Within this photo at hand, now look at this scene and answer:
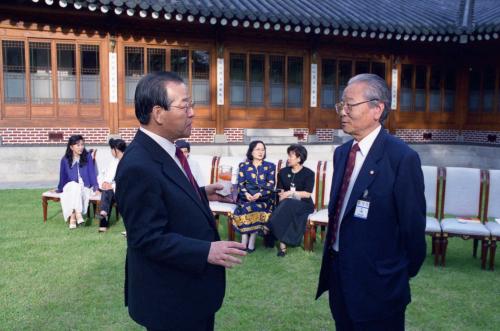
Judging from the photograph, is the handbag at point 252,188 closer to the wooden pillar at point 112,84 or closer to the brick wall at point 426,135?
the wooden pillar at point 112,84

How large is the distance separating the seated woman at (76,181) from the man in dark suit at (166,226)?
4.94 meters

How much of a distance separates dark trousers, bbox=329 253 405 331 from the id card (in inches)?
13.0

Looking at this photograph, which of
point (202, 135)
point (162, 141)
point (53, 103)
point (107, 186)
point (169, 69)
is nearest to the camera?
point (162, 141)

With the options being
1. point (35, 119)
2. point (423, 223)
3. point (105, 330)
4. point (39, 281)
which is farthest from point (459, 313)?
point (35, 119)

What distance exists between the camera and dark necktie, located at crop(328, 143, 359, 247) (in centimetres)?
252

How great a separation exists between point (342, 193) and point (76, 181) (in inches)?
211

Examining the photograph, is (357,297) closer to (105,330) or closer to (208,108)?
(105,330)

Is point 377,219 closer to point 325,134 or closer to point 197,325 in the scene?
point 197,325

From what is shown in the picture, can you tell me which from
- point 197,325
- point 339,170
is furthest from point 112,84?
point 197,325

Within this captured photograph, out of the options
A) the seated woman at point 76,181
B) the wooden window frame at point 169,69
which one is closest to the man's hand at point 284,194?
the seated woman at point 76,181

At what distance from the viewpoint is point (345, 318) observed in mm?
2535

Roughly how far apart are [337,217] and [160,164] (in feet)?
3.49

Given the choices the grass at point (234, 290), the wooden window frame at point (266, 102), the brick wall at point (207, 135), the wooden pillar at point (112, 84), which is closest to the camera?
the grass at point (234, 290)

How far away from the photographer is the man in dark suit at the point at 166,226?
6.30 feet
